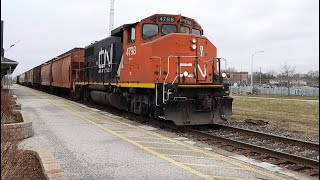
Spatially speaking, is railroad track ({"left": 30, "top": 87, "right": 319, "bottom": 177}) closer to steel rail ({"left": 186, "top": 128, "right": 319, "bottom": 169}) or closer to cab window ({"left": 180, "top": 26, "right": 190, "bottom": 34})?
steel rail ({"left": 186, "top": 128, "right": 319, "bottom": 169})

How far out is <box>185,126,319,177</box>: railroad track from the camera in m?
7.45

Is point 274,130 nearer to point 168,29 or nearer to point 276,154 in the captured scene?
point 276,154

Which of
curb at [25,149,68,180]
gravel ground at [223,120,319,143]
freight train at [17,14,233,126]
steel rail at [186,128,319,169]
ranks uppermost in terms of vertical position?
freight train at [17,14,233,126]

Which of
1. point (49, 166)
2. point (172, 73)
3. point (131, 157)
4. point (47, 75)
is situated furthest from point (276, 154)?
point (47, 75)

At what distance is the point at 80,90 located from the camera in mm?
24203

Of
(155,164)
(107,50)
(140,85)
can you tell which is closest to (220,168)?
(155,164)

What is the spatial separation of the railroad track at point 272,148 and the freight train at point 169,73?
90cm

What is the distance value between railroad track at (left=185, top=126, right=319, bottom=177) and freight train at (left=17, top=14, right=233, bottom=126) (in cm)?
90

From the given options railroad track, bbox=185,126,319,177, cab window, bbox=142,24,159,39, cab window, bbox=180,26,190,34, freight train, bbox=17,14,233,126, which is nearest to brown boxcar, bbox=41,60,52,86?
freight train, bbox=17,14,233,126

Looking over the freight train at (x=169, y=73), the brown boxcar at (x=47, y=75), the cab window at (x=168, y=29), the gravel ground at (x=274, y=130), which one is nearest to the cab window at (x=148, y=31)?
the freight train at (x=169, y=73)

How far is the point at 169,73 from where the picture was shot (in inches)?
493

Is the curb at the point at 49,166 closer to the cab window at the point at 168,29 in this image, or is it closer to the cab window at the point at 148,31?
the cab window at the point at 148,31

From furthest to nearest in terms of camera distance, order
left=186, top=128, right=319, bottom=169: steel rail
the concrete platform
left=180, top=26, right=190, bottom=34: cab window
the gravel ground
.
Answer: left=180, top=26, right=190, bottom=34: cab window
the gravel ground
left=186, top=128, right=319, bottom=169: steel rail
the concrete platform

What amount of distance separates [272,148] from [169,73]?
4552mm
